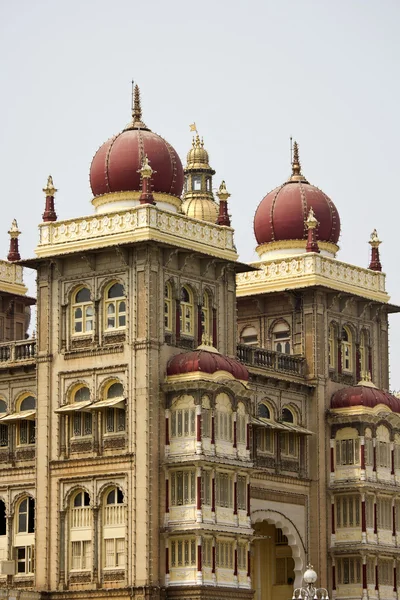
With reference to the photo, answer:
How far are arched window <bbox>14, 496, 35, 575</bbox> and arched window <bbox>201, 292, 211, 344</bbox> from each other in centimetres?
971

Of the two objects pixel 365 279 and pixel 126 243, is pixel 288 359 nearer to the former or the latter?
pixel 365 279

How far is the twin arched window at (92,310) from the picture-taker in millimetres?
72438

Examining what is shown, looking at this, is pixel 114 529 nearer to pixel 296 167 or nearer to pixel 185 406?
pixel 185 406

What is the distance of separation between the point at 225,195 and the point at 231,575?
16116 mm

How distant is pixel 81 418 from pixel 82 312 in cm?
425

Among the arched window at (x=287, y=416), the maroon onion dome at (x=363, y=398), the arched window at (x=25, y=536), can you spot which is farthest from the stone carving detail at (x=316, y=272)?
the arched window at (x=25, y=536)

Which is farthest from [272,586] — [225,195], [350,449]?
[225,195]

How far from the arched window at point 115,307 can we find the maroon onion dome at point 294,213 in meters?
14.2

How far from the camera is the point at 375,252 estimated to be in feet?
285

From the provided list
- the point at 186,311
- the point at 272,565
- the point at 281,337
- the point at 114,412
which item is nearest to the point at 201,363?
the point at 186,311

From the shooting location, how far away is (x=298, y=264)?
8231 cm

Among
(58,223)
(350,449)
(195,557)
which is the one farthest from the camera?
(350,449)

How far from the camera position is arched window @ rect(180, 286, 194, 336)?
7362 centimetres

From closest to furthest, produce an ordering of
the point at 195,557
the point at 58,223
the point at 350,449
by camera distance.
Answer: the point at 195,557 → the point at 58,223 → the point at 350,449
